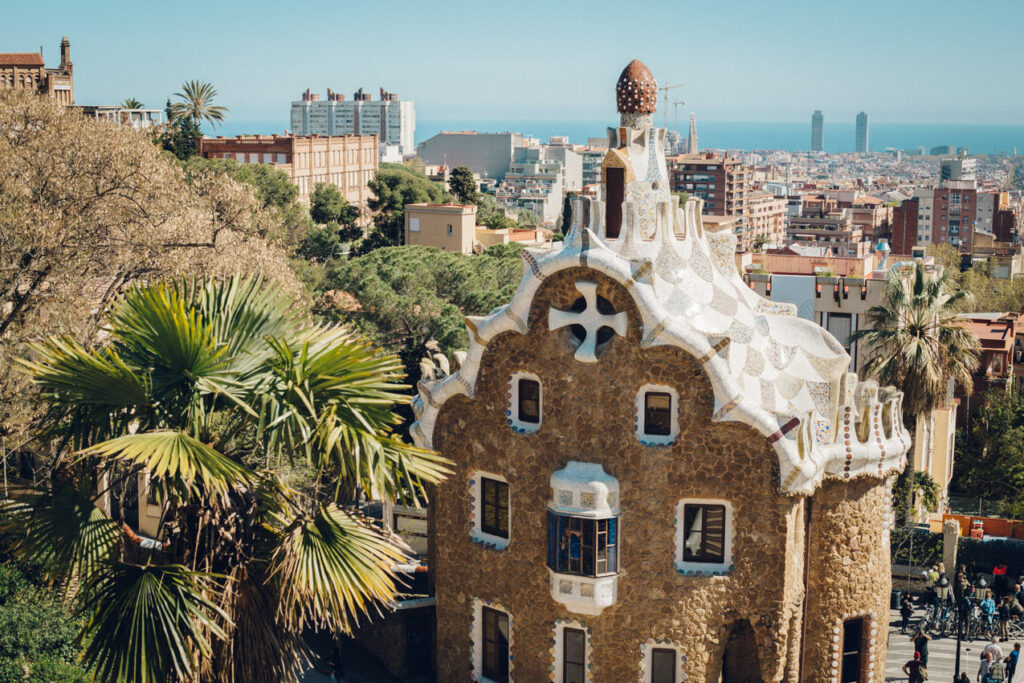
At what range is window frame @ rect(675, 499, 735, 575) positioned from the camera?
68.5 ft

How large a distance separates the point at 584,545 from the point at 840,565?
16.0ft

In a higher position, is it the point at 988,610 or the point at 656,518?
the point at 656,518

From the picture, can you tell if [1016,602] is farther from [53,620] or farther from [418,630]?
[53,620]

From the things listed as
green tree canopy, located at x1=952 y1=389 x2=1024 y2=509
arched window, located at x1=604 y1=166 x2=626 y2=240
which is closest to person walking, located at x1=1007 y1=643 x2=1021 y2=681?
arched window, located at x1=604 y1=166 x2=626 y2=240

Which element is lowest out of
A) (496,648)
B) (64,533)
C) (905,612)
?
(905,612)

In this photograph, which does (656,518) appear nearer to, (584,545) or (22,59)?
(584,545)

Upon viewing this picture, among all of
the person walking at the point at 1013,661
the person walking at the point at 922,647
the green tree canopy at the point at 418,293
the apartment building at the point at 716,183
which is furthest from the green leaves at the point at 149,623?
the apartment building at the point at 716,183

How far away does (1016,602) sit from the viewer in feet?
86.0

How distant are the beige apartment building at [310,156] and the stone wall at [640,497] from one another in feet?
285

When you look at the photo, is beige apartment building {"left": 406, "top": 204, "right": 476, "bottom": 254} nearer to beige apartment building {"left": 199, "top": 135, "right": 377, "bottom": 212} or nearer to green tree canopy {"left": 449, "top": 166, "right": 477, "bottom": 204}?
green tree canopy {"left": 449, "top": 166, "right": 477, "bottom": 204}

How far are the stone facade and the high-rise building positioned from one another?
7738cm

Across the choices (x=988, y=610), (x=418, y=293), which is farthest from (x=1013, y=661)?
(x=418, y=293)

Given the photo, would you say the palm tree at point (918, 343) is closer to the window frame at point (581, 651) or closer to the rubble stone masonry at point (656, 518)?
the rubble stone masonry at point (656, 518)

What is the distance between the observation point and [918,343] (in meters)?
Result: 30.6
